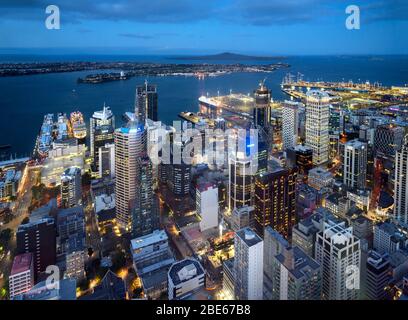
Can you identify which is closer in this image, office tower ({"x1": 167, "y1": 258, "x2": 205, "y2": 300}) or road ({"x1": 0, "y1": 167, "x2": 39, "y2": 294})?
office tower ({"x1": 167, "y1": 258, "x2": 205, "y2": 300})

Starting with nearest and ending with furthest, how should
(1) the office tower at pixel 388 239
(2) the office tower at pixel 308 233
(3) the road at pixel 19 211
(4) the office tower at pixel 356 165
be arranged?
(2) the office tower at pixel 308 233
(3) the road at pixel 19 211
(1) the office tower at pixel 388 239
(4) the office tower at pixel 356 165

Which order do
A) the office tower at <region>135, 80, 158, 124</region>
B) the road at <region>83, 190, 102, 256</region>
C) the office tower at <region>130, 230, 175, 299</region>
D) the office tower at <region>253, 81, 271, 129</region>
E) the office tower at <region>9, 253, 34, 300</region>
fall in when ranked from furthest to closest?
1. the office tower at <region>135, 80, 158, 124</region>
2. the office tower at <region>253, 81, 271, 129</region>
3. the road at <region>83, 190, 102, 256</region>
4. the office tower at <region>130, 230, 175, 299</region>
5. the office tower at <region>9, 253, 34, 300</region>

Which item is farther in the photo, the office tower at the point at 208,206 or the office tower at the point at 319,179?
the office tower at the point at 319,179

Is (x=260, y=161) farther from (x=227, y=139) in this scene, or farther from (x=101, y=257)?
(x=101, y=257)

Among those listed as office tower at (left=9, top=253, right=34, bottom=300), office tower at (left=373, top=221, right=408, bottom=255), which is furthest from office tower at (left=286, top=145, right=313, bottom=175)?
office tower at (left=9, top=253, right=34, bottom=300)

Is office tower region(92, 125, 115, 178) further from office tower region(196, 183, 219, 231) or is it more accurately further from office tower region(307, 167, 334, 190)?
office tower region(307, 167, 334, 190)

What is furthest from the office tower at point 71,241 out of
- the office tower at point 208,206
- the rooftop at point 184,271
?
the office tower at point 208,206

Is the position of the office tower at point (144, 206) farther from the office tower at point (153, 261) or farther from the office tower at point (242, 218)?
the office tower at point (242, 218)
